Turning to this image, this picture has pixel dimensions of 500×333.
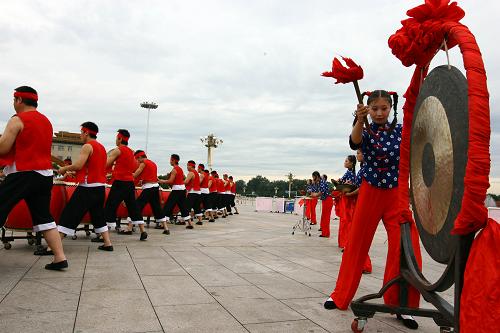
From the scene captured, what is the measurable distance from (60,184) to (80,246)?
1181 millimetres

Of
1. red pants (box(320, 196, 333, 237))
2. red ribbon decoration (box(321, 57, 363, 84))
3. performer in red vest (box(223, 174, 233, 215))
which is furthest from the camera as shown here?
performer in red vest (box(223, 174, 233, 215))

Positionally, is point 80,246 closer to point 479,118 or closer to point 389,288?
point 389,288

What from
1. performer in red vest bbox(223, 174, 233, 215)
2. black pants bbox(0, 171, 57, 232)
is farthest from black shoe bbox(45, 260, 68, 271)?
performer in red vest bbox(223, 174, 233, 215)

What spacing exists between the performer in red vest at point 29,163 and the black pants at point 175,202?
19.6 feet

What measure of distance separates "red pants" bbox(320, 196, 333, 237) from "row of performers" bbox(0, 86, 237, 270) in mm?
4279

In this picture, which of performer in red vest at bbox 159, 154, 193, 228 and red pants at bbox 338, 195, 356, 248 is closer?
red pants at bbox 338, 195, 356, 248

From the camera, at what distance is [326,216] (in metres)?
11.5

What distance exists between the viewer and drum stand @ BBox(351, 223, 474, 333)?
2080mm

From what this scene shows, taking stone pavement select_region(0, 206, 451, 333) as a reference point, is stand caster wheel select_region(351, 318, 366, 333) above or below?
above

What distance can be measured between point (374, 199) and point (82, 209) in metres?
4.62

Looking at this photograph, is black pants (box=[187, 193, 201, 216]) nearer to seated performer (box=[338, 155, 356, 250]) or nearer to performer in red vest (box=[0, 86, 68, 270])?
seated performer (box=[338, 155, 356, 250])

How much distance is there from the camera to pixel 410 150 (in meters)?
3.11

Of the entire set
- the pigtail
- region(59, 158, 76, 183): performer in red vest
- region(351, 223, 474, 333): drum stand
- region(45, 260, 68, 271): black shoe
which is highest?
the pigtail

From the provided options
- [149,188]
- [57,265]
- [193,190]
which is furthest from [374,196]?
[193,190]
